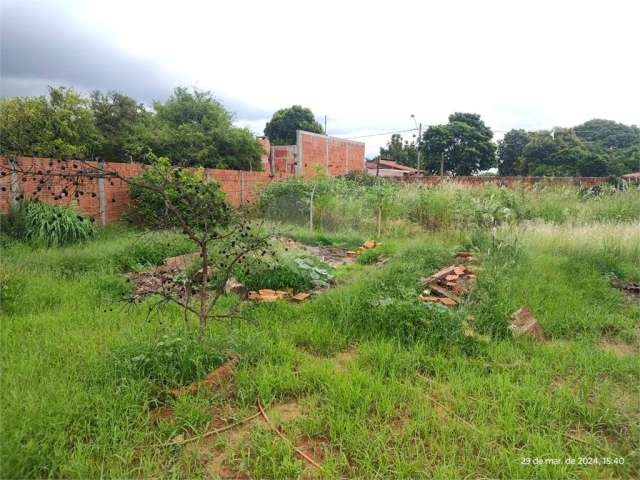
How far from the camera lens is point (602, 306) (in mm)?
3812

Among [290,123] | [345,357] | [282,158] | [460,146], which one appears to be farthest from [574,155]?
[345,357]

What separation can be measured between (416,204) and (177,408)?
732 centimetres

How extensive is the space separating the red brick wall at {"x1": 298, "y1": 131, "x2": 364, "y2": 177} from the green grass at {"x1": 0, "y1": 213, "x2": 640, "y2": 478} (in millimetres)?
15163

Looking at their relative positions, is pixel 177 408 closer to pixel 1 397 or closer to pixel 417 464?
pixel 1 397

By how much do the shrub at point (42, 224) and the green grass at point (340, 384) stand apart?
2350 mm

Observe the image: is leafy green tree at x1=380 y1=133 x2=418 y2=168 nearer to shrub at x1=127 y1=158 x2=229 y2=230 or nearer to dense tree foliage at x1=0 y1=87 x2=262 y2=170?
dense tree foliage at x1=0 y1=87 x2=262 y2=170

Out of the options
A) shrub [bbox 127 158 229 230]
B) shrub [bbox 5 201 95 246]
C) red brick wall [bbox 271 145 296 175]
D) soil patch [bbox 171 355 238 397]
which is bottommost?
soil patch [bbox 171 355 238 397]

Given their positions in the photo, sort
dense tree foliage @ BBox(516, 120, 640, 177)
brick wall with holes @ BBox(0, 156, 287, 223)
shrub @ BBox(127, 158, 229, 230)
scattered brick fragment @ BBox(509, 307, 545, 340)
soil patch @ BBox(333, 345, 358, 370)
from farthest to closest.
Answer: dense tree foliage @ BBox(516, 120, 640, 177) < brick wall with holes @ BBox(0, 156, 287, 223) < scattered brick fragment @ BBox(509, 307, 545, 340) < soil patch @ BBox(333, 345, 358, 370) < shrub @ BBox(127, 158, 229, 230)

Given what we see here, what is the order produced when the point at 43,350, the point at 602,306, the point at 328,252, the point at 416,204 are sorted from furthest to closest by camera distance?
the point at 416,204, the point at 328,252, the point at 602,306, the point at 43,350

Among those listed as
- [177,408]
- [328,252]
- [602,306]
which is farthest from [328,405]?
[328,252]

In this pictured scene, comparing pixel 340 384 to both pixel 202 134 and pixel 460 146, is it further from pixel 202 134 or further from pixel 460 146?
pixel 460 146

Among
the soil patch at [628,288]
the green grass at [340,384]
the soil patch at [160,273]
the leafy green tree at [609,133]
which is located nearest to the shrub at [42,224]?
the soil patch at [160,273]

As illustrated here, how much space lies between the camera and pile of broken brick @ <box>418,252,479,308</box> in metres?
3.61

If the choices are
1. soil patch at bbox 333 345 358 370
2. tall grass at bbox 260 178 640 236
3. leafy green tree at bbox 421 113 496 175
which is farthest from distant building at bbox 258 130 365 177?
soil patch at bbox 333 345 358 370
